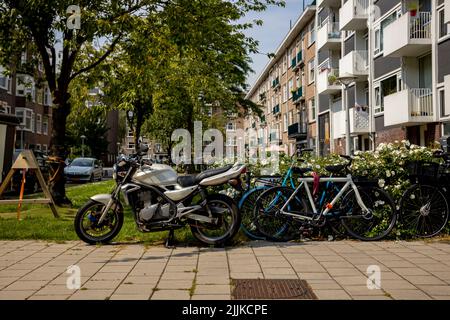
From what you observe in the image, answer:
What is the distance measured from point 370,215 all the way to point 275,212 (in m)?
1.39

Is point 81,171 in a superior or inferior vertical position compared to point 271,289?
superior

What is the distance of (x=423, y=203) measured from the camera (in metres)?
7.52

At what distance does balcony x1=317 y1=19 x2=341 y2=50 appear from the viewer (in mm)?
32938

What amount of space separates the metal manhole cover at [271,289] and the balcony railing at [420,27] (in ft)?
61.8

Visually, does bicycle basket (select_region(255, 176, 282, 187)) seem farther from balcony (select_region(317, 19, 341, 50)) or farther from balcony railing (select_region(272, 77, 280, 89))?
balcony railing (select_region(272, 77, 280, 89))

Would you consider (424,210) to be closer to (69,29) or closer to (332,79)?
(69,29)

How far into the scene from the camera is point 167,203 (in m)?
6.82

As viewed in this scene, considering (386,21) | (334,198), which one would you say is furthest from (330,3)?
(334,198)

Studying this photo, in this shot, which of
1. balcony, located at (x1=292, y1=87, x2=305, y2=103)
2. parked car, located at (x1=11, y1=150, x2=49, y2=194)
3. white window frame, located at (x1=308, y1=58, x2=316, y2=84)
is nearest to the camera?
parked car, located at (x1=11, y1=150, x2=49, y2=194)

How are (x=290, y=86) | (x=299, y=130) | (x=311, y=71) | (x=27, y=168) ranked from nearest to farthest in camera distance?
(x=27, y=168) → (x=311, y=71) → (x=299, y=130) → (x=290, y=86)

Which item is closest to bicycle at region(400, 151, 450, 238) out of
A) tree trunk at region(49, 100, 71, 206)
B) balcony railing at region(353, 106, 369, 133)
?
tree trunk at region(49, 100, 71, 206)

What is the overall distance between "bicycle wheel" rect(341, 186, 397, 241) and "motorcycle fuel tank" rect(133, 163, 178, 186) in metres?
2.55

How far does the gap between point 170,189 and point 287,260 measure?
6.39 feet
